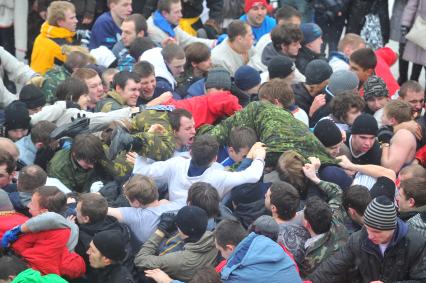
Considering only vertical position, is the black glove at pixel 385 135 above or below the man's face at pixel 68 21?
above

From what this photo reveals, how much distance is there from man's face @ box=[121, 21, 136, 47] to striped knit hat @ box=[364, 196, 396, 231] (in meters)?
5.41

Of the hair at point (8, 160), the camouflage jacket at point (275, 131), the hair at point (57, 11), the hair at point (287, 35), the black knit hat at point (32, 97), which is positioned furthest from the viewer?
the hair at point (57, 11)

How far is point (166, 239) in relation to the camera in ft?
24.5

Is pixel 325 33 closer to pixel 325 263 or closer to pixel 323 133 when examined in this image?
pixel 323 133

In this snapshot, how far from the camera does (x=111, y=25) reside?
483 inches

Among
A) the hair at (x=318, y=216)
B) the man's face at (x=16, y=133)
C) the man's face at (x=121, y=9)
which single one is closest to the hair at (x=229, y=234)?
the hair at (x=318, y=216)

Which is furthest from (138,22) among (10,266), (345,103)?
(10,266)

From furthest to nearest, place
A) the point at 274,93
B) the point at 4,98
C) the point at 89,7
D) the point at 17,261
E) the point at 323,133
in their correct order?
1. the point at 89,7
2. the point at 4,98
3. the point at 274,93
4. the point at 323,133
5. the point at 17,261

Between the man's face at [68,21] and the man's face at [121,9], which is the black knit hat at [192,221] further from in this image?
the man's face at [121,9]

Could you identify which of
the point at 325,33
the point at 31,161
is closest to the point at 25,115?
the point at 31,161

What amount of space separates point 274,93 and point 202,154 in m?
1.33

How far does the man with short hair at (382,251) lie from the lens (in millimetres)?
6547

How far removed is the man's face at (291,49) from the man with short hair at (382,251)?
171 inches

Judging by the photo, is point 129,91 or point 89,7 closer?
point 129,91
